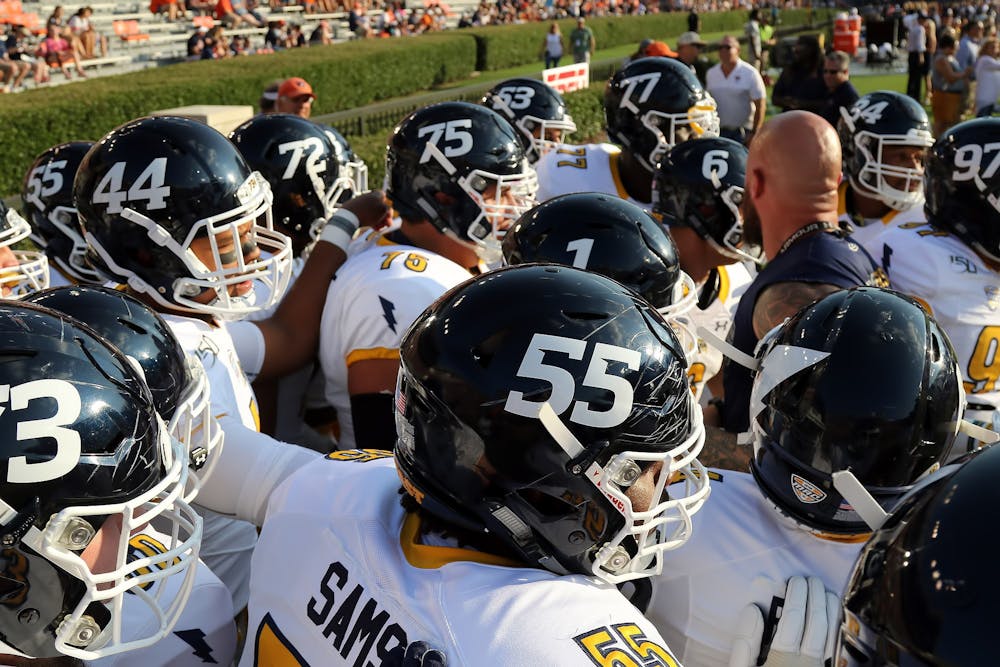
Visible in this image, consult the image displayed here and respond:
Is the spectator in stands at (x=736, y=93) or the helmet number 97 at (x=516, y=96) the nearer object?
the helmet number 97 at (x=516, y=96)

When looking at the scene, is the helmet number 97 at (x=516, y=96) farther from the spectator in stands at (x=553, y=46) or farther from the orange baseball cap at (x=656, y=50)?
the spectator in stands at (x=553, y=46)

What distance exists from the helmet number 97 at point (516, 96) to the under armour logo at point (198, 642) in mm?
4995

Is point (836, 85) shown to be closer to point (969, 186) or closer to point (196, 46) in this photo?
point (969, 186)

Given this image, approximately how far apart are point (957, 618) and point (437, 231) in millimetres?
3037

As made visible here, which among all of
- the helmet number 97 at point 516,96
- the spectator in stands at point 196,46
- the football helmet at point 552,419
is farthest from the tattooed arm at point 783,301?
the spectator in stands at point 196,46

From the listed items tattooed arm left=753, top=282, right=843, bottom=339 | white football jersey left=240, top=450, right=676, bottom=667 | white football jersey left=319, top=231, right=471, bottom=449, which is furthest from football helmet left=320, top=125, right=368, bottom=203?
white football jersey left=240, top=450, right=676, bottom=667

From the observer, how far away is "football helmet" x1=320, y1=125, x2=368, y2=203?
4.72m

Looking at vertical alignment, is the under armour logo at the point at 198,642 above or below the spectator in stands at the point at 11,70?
above

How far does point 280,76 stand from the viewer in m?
16.4

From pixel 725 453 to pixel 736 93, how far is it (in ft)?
23.0

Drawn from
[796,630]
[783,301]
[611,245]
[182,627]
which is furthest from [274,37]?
[796,630]

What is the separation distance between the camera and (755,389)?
2527 millimetres

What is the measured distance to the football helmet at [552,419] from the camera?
1847 mm

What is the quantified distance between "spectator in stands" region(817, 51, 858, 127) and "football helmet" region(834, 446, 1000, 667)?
885 cm
